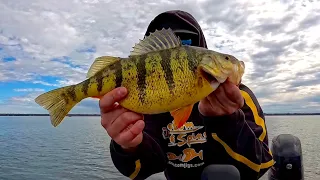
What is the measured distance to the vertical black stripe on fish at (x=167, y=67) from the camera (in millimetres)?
2180

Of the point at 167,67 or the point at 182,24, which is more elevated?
the point at 182,24

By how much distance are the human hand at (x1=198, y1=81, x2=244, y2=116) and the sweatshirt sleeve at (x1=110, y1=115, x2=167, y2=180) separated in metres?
0.83

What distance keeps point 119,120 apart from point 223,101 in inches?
35.3

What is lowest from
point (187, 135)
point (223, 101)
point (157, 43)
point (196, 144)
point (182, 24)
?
point (196, 144)

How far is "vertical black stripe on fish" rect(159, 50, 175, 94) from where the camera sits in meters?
2.18

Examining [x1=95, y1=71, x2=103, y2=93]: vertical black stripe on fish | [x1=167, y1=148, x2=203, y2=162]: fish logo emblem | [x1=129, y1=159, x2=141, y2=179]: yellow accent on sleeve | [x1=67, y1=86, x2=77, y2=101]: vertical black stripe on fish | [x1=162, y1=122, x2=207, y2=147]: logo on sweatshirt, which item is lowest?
[x1=129, y1=159, x2=141, y2=179]: yellow accent on sleeve

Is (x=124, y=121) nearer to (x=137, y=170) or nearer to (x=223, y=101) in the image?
(x=223, y=101)

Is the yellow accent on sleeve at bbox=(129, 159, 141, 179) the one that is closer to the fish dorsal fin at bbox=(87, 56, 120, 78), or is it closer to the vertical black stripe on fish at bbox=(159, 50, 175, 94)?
the fish dorsal fin at bbox=(87, 56, 120, 78)

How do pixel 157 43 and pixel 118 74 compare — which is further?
pixel 157 43

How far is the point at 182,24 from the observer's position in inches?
159

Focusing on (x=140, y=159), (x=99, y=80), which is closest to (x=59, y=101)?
(x=99, y=80)

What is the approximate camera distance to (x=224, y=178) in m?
2.89

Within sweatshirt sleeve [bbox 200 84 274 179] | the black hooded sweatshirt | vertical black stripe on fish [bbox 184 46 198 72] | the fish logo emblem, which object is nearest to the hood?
the black hooded sweatshirt

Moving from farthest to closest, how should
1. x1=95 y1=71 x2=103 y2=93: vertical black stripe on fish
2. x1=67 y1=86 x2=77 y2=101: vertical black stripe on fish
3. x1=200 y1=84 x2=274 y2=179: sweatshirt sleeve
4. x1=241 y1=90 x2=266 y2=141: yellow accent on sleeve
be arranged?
1. x1=241 y1=90 x2=266 y2=141: yellow accent on sleeve
2. x1=200 y1=84 x2=274 y2=179: sweatshirt sleeve
3. x1=67 y1=86 x2=77 y2=101: vertical black stripe on fish
4. x1=95 y1=71 x2=103 y2=93: vertical black stripe on fish
